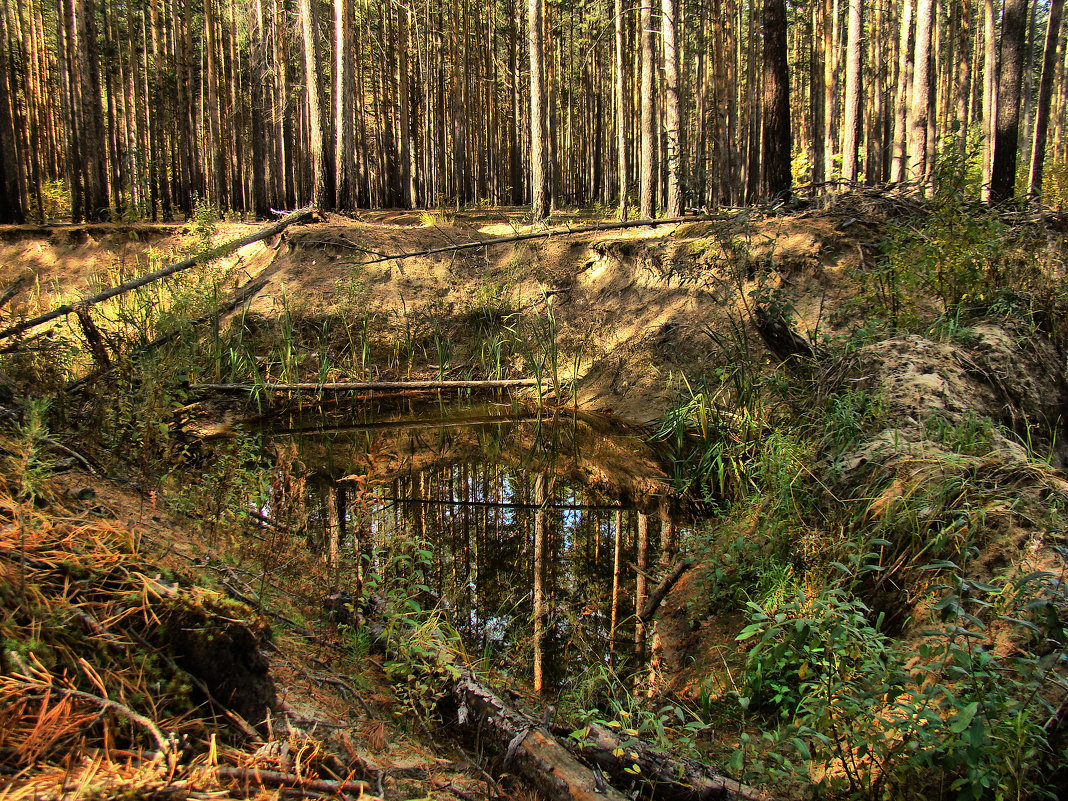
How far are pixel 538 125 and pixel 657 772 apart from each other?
12.7 m

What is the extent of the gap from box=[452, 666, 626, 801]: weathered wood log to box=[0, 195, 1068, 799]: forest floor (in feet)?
0.29

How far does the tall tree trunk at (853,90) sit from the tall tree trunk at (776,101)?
149 inches

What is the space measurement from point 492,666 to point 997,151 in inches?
390

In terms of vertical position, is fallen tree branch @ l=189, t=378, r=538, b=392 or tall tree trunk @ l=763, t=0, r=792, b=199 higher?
tall tree trunk @ l=763, t=0, r=792, b=199

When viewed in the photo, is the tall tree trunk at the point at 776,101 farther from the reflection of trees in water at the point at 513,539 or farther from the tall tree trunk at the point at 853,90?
the reflection of trees in water at the point at 513,539

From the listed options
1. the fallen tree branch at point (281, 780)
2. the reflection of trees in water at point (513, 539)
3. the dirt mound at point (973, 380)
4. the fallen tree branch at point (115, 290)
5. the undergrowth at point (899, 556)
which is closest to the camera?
the fallen tree branch at point (281, 780)

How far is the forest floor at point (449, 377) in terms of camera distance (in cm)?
170

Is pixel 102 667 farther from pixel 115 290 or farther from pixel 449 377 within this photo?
pixel 449 377

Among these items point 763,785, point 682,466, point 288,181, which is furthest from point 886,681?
point 288,181

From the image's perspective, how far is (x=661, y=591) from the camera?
4.12m

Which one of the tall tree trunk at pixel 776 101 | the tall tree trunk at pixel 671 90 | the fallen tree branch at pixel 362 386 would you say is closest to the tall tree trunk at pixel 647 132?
the tall tree trunk at pixel 671 90

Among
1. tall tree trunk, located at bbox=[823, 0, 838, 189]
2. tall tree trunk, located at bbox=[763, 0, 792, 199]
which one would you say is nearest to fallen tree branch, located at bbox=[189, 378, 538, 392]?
tall tree trunk, located at bbox=[763, 0, 792, 199]

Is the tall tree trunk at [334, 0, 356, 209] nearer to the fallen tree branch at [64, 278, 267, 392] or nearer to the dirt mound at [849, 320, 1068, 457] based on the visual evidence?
the fallen tree branch at [64, 278, 267, 392]

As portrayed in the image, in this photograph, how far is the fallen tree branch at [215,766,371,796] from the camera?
149cm
